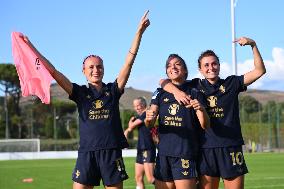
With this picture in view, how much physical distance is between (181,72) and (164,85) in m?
0.27

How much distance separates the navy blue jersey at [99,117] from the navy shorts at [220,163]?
1.00 m

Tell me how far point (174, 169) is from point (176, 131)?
47 cm

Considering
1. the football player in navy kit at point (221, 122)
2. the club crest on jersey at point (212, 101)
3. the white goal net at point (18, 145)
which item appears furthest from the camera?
the white goal net at point (18, 145)

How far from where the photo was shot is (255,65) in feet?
25.0

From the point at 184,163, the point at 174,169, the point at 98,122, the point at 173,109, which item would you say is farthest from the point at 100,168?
the point at 173,109

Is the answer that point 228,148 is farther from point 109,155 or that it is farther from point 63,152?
point 63,152

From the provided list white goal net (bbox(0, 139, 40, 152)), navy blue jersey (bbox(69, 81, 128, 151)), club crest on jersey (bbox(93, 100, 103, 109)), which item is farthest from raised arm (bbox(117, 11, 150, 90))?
white goal net (bbox(0, 139, 40, 152))

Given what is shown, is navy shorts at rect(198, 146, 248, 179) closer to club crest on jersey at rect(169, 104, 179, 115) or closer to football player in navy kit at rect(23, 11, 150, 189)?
club crest on jersey at rect(169, 104, 179, 115)

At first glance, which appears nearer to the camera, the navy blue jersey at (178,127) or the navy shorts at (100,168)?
the navy shorts at (100,168)

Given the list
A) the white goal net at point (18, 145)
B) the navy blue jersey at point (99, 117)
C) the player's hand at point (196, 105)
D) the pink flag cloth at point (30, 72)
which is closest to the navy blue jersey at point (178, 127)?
the player's hand at point (196, 105)

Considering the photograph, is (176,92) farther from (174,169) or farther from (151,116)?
(174,169)

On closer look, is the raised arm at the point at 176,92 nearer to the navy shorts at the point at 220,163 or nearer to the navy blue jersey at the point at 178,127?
the navy blue jersey at the point at 178,127

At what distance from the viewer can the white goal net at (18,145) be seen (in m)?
44.2

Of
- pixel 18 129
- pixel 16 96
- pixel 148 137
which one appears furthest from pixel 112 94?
pixel 16 96
